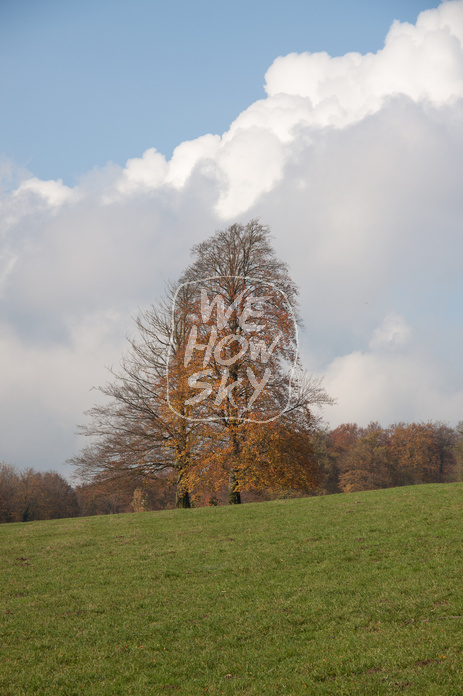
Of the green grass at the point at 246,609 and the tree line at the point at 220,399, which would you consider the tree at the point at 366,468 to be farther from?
the green grass at the point at 246,609

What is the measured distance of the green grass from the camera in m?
7.38

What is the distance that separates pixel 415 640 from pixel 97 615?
6.27m

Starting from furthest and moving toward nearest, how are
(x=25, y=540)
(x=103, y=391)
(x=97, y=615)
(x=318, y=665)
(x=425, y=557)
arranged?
(x=103, y=391) < (x=25, y=540) < (x=425, y=557) < (x=97, y=615) < (x=318, y=665)

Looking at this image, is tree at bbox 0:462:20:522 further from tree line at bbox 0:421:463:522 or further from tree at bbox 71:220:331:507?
tree at bbox 71:220:331:507

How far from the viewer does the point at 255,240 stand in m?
30.7

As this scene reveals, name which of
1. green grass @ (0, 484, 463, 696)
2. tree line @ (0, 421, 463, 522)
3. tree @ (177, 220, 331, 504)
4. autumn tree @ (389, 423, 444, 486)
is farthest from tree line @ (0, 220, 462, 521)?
autumn tree @ (389, 423, 444, 486)

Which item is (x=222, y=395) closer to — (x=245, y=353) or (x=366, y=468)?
(x=245, y=353)

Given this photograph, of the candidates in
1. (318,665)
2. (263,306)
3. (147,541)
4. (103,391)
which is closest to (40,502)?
(103,391)

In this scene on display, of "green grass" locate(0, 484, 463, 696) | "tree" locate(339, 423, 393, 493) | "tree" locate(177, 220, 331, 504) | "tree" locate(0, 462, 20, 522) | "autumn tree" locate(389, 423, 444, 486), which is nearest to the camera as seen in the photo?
"green grass" locate(0, 484, 463, 696)

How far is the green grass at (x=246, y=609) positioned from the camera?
7375mm

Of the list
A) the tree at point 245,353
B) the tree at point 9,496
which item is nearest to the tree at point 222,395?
the tree at point 245,353

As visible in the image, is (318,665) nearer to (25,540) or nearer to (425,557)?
(425,557)

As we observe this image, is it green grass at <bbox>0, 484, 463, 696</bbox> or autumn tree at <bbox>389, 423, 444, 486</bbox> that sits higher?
autumn tree at <bbox>389, 423, 444, 486</bbox>

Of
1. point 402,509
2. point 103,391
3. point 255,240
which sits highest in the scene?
point 255,240
